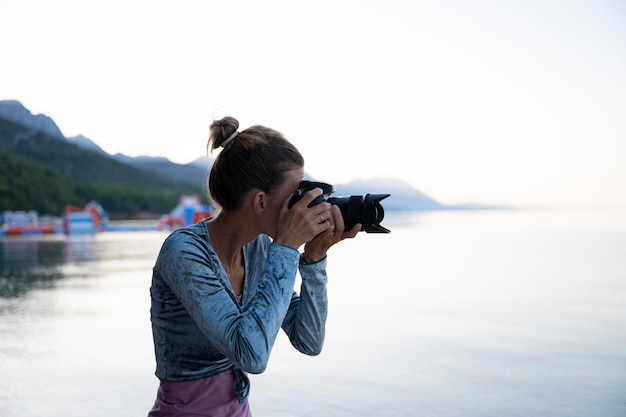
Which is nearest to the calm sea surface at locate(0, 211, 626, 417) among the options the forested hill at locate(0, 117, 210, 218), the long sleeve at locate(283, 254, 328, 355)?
the long sleeve at locate(283, 254, 328, 355)

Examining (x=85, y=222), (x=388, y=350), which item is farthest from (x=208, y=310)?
(x=85, y=222)

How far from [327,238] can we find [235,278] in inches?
7.6

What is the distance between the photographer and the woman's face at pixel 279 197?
3.81 feet

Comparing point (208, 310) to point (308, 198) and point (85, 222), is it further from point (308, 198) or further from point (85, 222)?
point (85, 222)

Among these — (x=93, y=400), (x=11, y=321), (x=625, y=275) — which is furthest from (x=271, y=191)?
(x=625, y=275)

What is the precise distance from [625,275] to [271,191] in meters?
6.50

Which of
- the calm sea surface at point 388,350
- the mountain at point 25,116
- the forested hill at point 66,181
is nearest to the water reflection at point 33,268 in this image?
the calm sea surface at point 388,350

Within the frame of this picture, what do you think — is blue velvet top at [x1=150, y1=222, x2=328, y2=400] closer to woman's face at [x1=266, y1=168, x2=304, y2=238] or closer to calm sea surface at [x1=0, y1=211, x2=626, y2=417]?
woman's face at [x1=266, y1=168, x2=304, y2=238]

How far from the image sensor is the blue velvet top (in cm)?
104

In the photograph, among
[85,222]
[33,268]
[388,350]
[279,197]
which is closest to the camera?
[279,197]

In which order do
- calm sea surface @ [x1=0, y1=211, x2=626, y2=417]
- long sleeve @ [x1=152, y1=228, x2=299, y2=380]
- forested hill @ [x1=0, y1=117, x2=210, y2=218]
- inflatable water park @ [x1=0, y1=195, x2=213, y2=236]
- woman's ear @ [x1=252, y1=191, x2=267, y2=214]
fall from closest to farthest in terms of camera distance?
1. long sleeve @ [x1=152, y1=228, x2=299, y2=380]
2. woman's ear @ [x1=252, y1=191, x2=267, y2=214]
3. calm sea surface @ [x1=0, y1=211, x2=626, y2=417]
4. inflatable water park @ [x1=0, y1=195, x2=213, y2=236]
5. forested hill @ [x1=0, y1=117, x2=210, y2=218]

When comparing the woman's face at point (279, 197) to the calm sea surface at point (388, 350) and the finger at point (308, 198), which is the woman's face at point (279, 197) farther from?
the calm sea surface at point (388, 350)

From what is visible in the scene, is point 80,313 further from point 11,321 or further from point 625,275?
point 625,275

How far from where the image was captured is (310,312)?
4.03ft
